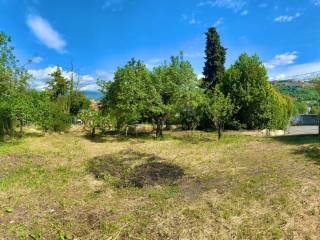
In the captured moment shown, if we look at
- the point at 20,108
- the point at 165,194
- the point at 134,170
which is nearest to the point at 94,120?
the point at 20,108

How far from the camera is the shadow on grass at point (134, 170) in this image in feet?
30.2

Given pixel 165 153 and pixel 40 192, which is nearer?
pixel 40 192

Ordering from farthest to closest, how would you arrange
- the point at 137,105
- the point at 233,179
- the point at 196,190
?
1. the point at 137,105
2. the point at 233,179
3. the point at 196,190

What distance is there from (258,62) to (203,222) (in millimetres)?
20166

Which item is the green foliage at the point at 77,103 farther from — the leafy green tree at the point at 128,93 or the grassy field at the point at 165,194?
the grassy field at the point at 165,194

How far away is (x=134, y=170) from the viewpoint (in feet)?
34.9

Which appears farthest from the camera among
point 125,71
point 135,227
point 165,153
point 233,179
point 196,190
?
point 125,71

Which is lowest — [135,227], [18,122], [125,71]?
[135,227]

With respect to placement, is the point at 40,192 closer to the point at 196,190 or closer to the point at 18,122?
the point at 196,190

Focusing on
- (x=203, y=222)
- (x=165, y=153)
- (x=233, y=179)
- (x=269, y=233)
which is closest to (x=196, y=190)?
(x=233, y=179)

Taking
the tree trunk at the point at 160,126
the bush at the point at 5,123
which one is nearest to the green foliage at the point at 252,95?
the tree trunk at the point at 160,126

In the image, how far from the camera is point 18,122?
61.3 ft

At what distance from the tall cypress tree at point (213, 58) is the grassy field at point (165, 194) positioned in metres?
16.5

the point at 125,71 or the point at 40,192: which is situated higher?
the point at 125,71
